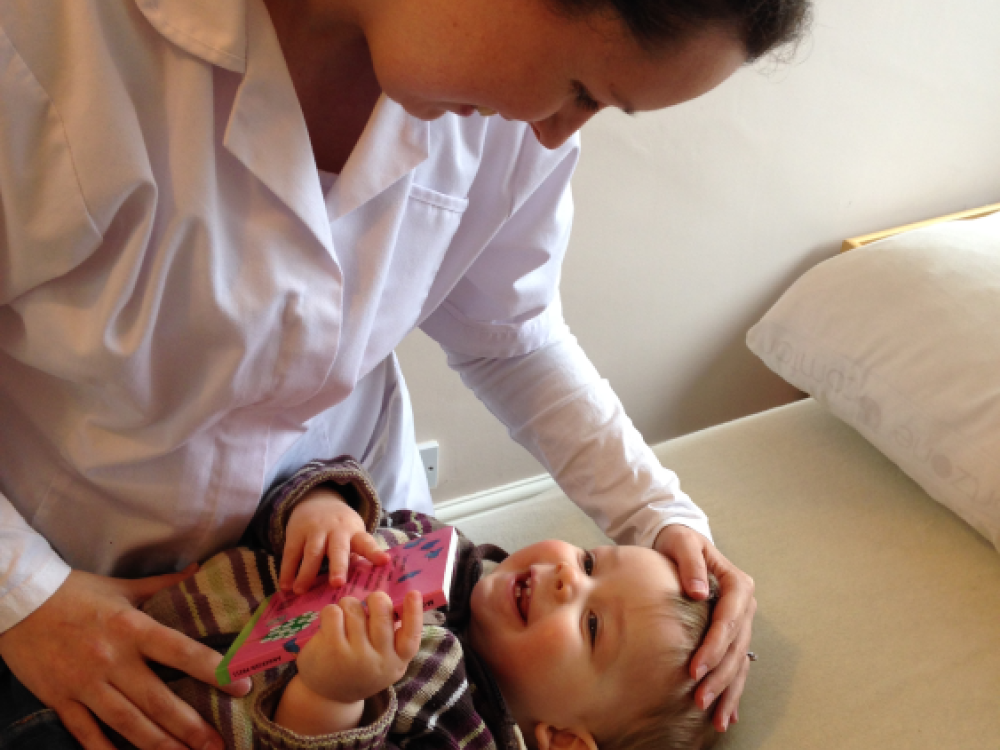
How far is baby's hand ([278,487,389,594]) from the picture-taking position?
0.76 metres

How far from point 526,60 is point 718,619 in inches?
25.0

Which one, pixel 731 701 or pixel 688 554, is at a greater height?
pixel 688 554

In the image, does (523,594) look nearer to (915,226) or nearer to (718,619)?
(718,619)

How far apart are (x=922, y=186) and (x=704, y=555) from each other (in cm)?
134

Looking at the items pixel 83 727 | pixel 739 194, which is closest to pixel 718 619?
pixel 83 727

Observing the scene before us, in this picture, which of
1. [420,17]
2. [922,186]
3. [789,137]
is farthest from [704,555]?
[922,186]

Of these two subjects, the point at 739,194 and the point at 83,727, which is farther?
the point at 739,194

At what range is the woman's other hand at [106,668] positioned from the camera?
0.69m

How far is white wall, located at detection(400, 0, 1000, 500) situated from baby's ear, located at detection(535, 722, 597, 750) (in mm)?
737

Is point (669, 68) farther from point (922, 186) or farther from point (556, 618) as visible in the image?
point (922, 186)

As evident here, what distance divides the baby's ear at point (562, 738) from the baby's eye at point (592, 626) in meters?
0.09

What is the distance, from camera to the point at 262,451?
757mm

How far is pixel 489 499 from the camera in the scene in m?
1.78

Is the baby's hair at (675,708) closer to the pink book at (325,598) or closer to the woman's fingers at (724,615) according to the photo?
the woman's fingers at (724,615)
